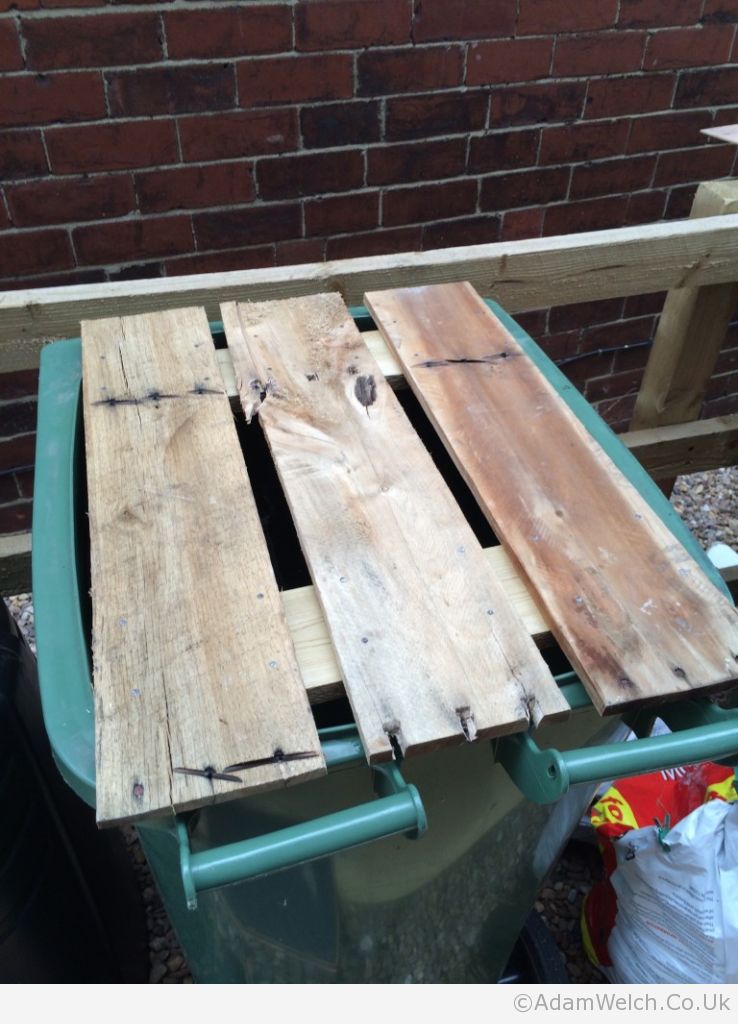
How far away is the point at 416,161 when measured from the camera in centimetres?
285

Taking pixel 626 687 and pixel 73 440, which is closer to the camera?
pixel 626 687

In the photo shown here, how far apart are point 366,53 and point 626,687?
2349 mm

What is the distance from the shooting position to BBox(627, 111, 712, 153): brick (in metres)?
3.11

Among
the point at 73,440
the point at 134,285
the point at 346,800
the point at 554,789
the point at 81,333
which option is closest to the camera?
the point at 554,789

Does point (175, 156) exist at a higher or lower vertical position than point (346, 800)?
higher

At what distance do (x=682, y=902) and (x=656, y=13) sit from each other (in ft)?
9.43

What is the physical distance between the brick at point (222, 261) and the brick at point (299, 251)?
0.03 meters

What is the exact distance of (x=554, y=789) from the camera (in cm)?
90

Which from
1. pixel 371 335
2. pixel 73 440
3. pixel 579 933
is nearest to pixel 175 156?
pixel 371 335

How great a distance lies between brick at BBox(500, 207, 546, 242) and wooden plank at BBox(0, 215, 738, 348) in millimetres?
1301

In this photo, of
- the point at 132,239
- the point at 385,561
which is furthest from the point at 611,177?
the point at 385,561

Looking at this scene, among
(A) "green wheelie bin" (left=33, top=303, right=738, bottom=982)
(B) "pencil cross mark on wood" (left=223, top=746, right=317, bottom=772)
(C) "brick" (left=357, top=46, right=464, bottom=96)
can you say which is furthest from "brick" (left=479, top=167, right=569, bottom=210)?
(B) "pencil cross mark on wood" (left=223, top=746, right=317, bottom=772)

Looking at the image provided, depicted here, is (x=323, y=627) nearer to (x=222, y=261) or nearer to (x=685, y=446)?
(x=685, y=446)
